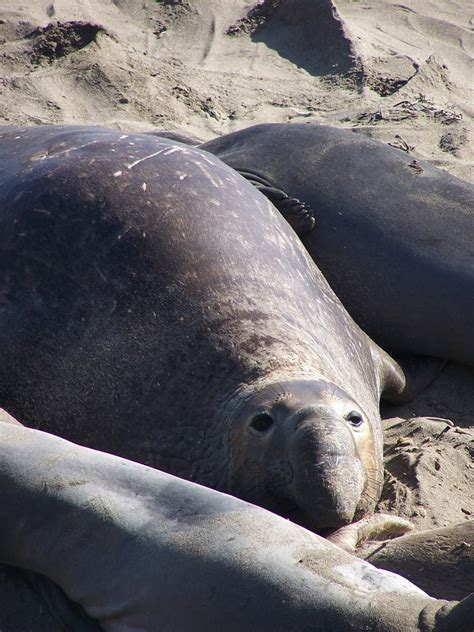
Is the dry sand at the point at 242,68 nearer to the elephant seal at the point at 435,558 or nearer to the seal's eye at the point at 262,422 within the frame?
the seal's eye at the point at 262,422

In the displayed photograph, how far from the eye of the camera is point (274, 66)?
8742mm

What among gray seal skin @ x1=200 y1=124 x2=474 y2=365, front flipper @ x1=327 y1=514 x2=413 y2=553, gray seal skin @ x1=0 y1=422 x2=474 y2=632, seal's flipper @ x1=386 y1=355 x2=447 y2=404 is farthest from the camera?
gray seal skin @ x1=200 y1=124 x2=474 y2=365

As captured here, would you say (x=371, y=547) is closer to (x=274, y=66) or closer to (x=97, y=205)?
(x=97, y=205)

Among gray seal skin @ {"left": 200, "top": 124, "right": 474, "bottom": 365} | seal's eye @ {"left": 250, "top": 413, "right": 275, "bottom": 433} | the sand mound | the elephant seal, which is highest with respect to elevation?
the elephant seal

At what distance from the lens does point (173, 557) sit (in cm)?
251

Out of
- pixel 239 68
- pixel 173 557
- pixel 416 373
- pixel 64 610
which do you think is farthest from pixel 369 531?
pixel 239 68

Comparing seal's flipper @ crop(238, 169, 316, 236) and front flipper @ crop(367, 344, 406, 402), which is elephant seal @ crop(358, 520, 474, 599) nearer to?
front flipper @ crop(367, 344, 406, 402)

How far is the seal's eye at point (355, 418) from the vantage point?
11.0 feet

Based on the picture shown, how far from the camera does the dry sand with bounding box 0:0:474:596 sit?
7320 millimetres

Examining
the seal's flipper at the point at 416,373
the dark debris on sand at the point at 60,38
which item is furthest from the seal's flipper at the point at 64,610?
the dark debris on sand at the point at 60,38

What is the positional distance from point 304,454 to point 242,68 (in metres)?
5.98

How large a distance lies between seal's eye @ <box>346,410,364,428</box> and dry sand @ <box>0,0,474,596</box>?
3402 mm

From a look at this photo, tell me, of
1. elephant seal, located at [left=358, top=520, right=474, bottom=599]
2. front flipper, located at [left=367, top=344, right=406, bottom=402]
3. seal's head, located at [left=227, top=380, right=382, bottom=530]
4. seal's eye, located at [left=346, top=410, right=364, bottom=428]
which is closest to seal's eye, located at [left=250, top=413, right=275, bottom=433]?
seal's head, located at [left=227, top=380, right=382, bottom=530]

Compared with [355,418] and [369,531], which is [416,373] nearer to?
[355,418]
